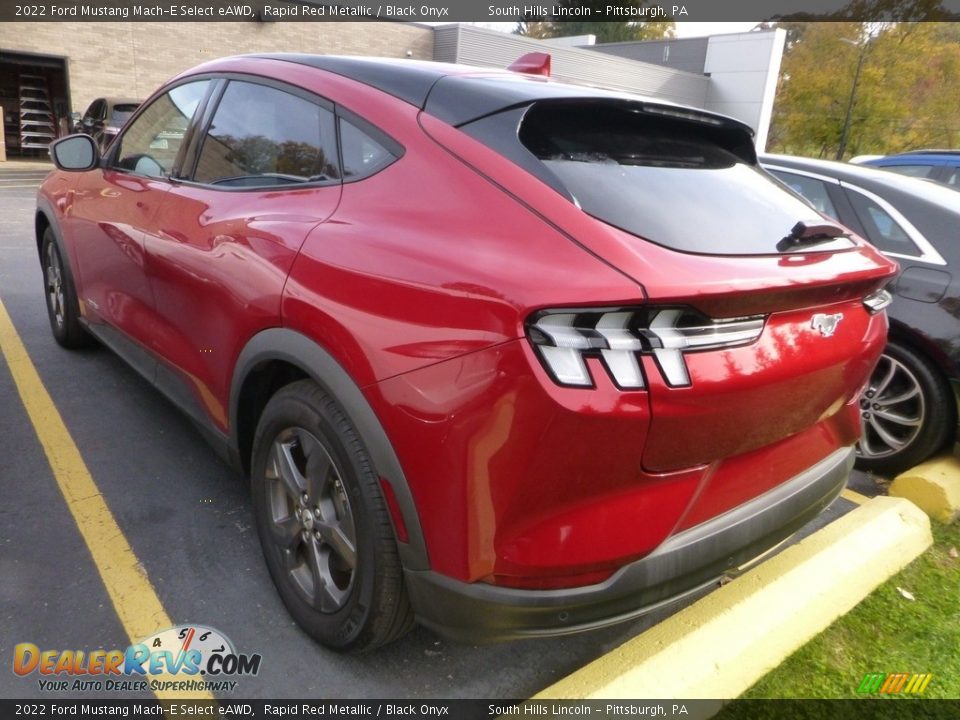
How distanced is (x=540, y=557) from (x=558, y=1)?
67417 millimetres

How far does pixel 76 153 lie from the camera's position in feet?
12.3

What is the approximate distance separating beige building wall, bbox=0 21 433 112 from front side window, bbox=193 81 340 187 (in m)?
16.3

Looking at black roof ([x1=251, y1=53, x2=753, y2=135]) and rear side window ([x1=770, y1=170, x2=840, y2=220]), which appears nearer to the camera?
black roof ([x1=251, y1=53, x2=753, y2=135])

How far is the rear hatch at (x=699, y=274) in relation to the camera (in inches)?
63.2

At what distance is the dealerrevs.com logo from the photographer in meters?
2.10

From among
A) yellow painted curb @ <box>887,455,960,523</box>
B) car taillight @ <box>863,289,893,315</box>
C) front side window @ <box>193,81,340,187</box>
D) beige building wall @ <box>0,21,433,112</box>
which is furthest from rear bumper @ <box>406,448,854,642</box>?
beige building wall @ <box>0,21,433,112</box>

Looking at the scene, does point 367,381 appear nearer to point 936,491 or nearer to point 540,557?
point 540,557

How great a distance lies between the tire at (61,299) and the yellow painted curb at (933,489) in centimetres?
455

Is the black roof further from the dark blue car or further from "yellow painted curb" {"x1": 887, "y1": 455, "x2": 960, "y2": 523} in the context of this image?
the dark blue car

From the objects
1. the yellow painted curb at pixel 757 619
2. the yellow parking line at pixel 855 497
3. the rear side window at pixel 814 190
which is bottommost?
the yellow parking line at pixel 855 497

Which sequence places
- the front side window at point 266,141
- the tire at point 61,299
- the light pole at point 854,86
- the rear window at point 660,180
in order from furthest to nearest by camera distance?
the light pole at point 854,86, the tire at point 61,299, the front side window at point 266,141, the rear window at point 660,180

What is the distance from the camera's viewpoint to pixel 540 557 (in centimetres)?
166

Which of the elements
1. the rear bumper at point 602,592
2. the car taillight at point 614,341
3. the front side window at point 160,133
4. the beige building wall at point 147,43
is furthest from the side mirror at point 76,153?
the beige building wall at point 147,43

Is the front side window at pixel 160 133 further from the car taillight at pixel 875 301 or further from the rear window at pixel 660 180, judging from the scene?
the car taillight at pixel 875 301
